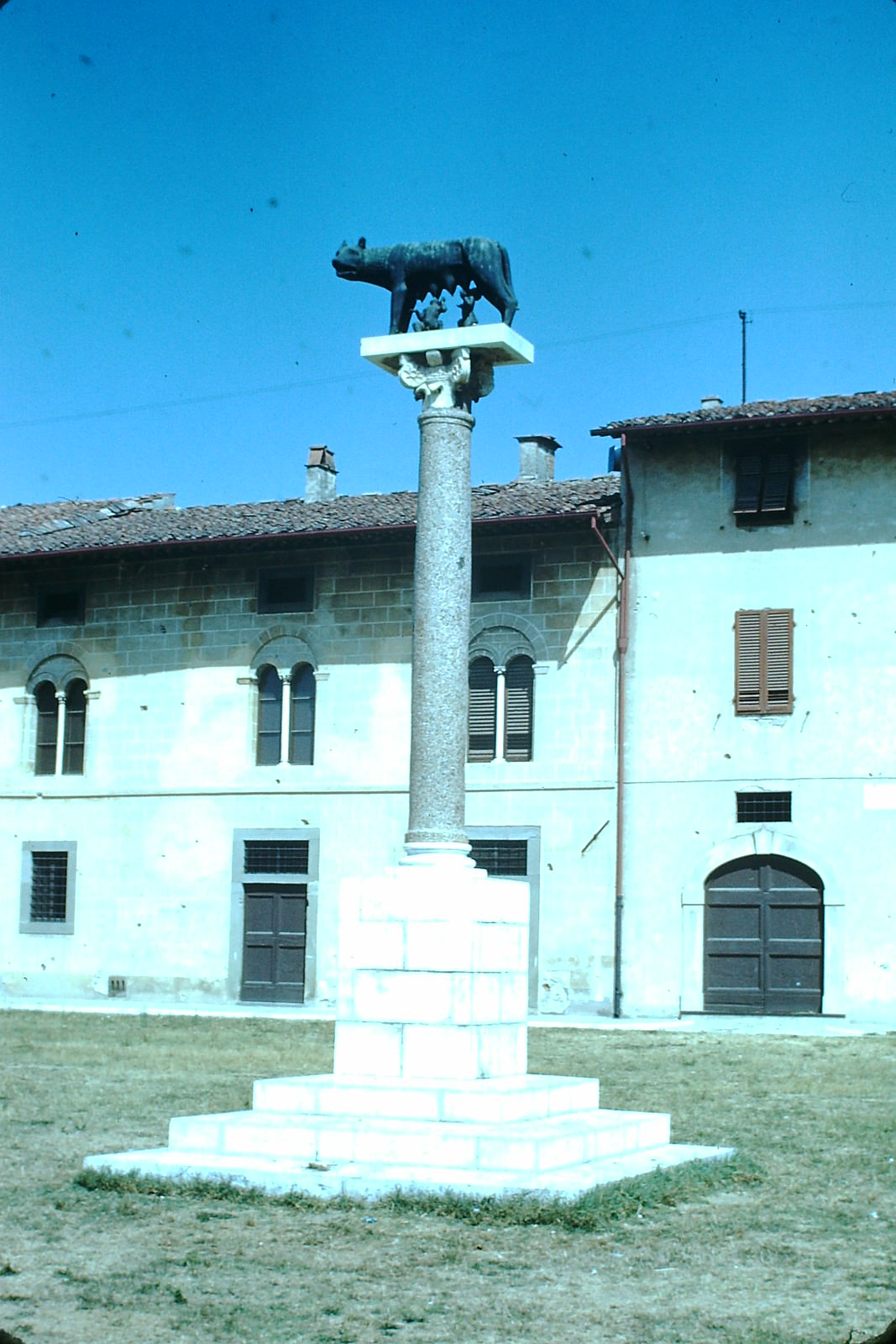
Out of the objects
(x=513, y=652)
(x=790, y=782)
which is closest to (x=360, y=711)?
(x=513, y=652)

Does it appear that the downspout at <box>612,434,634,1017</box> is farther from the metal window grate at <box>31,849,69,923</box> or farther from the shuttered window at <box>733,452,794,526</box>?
the metal window grate at <box>31,849,69,923</box>

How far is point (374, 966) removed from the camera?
10.8 meters

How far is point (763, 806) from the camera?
24422 millimetres

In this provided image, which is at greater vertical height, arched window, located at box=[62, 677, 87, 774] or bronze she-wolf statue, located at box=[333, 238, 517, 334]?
bronze she-wolf statue, located at box=[333, 238, 517, 334]

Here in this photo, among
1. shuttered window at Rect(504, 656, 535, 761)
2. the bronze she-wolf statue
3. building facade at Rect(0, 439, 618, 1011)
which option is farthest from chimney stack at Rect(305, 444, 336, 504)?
the bronze she-wolf statue

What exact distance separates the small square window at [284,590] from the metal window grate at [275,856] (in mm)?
3488

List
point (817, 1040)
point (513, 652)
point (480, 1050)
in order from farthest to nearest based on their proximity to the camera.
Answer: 1. point (513, 652)
2. point (817, 1040)
3. point (480, 1050)

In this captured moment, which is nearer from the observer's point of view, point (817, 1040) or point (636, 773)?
point (817, 1040)

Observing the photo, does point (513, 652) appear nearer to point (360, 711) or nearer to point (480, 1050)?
point (360, 711)

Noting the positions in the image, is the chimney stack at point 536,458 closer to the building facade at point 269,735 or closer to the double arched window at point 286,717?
the building facade at point 269,735

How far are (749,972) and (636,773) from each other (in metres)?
3.04

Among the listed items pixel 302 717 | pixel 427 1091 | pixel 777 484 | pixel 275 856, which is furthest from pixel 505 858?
pixel 427 1091

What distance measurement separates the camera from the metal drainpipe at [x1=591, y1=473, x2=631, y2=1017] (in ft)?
81.0

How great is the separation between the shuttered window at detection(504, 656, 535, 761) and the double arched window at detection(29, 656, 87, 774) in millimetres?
6934
